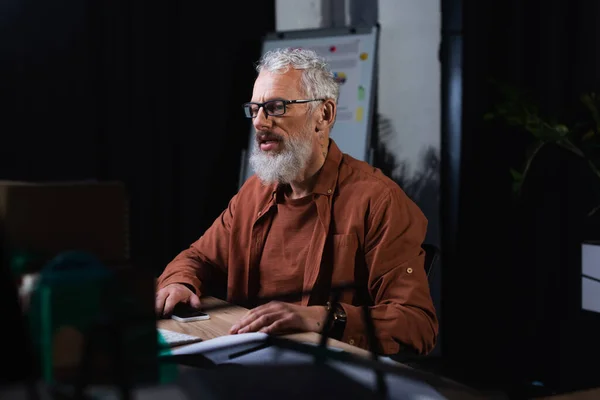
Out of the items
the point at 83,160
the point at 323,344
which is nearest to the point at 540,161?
the point at 83,160

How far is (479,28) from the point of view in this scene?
2.91 m

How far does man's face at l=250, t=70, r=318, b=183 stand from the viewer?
178cm

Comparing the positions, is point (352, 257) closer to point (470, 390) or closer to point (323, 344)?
point (323, 344)

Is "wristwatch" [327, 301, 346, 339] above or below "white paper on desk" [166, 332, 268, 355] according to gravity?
below

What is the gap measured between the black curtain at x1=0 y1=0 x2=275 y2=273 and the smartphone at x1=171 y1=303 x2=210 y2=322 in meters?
1.70

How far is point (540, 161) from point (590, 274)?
0.67 metres

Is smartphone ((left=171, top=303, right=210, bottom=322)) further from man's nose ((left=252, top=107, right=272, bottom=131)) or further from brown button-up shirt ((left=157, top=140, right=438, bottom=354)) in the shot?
man's nose ((left=252, top=107, right=272, bottom=131))

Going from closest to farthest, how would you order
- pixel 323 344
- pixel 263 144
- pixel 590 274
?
1. pixel 323 344
2. pixel 263 144
3. pixel 590 274

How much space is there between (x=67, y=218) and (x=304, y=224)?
122 cm

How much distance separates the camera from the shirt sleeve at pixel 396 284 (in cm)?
140

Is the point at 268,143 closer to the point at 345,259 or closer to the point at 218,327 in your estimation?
the point at 345,259

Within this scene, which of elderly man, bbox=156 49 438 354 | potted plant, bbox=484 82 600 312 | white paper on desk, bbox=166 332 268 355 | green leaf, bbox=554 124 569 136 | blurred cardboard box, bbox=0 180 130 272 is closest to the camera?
blurred cardboard box, bbox=0 180 130 272

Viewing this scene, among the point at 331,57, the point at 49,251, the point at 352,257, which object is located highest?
the point at 331,57

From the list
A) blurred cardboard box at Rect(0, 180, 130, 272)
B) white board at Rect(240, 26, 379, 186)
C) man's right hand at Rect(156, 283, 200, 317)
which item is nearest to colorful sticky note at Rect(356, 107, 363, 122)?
white board at Rect(240, 26, 379, 186)
